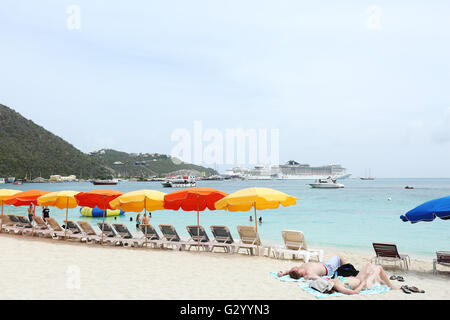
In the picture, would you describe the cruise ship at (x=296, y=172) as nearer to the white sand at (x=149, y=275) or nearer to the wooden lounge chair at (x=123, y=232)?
the wooden lounge chair at (x=123, y=232)

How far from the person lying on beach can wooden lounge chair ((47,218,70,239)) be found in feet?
27.7

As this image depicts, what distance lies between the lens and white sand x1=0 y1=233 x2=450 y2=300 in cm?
520

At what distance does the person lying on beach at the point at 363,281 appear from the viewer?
5332 millimetres

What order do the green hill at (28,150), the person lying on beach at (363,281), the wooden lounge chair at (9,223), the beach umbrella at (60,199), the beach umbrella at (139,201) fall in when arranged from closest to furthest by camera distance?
the person lying on beach at (363,281) → the beach umbrella at (139,201) → the beach umbrella at (60,199) → the wooden lounge chair at (9,223) → the green hill at (28,150)

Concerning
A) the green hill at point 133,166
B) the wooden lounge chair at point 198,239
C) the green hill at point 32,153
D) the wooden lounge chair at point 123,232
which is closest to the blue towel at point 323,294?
the wooden lounge chair at point 198,239

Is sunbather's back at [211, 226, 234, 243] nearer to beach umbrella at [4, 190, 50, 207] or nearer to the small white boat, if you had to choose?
beach umbrella at [4, 190, 50, 207]

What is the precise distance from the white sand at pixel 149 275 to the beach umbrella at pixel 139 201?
4.00 feet

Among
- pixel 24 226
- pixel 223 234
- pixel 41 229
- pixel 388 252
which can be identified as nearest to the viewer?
pixel 388 252

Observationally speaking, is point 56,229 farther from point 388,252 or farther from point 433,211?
point 433,211

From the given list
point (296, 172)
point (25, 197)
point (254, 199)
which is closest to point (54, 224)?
point (25, 197)

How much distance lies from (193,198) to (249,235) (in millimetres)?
1776

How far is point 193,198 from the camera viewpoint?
962cm

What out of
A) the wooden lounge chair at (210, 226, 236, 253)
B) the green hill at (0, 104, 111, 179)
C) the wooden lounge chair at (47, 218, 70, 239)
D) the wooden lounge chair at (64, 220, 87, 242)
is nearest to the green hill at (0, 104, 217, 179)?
the green hill at (0, 104, 111, 179)
